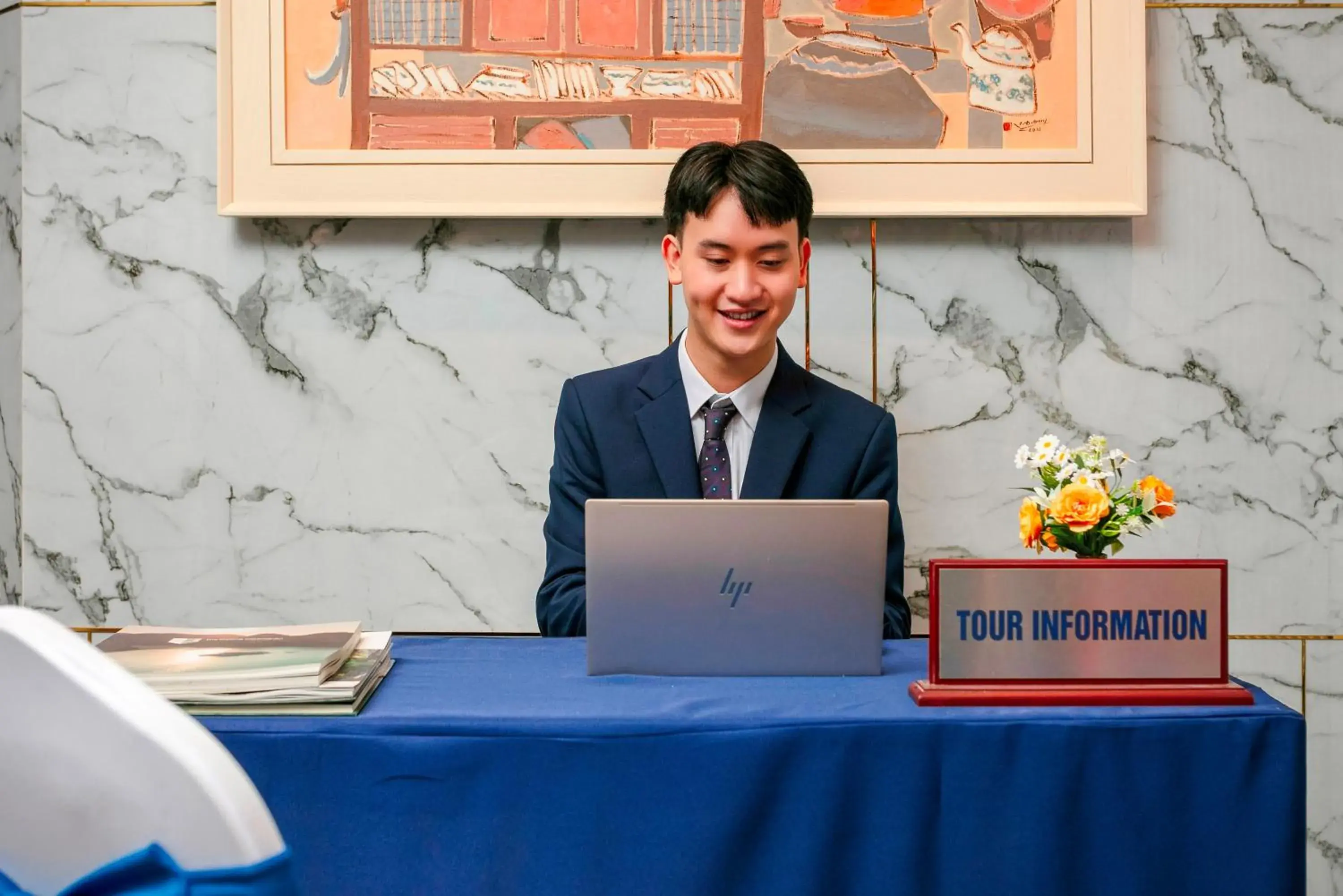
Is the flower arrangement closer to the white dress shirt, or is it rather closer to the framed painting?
the white dress shirt

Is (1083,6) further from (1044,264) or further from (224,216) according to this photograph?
(224,216)

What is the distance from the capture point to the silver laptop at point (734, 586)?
1294 millimetres

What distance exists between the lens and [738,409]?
208 cm

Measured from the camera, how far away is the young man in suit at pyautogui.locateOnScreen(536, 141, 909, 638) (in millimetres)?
1989

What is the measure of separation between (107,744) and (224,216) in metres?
2.04

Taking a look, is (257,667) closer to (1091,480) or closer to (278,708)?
(278,708)

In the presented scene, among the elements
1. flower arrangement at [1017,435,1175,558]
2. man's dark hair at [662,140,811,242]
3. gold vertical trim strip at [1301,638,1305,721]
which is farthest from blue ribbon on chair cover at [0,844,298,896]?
gold vertical trim strip at [1301,638,1305,721]

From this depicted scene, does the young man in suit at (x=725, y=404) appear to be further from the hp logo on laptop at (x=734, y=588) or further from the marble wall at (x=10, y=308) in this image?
the marble wall at (x=10, y=308)

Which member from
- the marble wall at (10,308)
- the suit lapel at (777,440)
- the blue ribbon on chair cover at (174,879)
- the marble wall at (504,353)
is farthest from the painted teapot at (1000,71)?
the blue ribbon on chair cover at (174,879)

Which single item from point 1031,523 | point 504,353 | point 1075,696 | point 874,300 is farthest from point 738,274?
point 1075,696

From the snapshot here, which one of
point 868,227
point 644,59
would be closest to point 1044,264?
point 868,227

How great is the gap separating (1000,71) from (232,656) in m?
1.87

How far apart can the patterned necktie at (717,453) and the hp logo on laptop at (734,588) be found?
2.40 feet

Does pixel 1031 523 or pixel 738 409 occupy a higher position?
pixel 738 409
